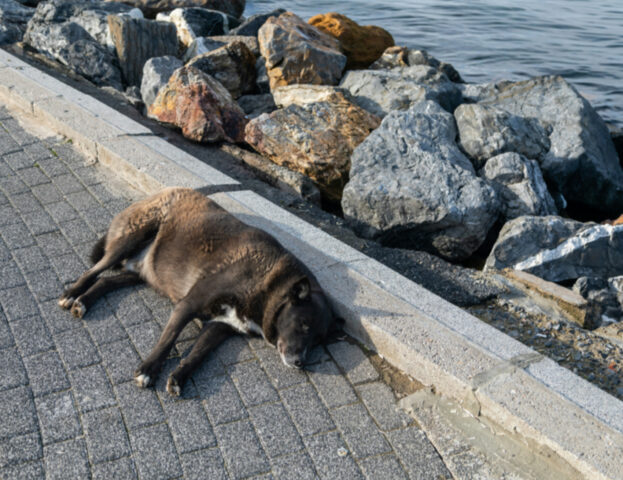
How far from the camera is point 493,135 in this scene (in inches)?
324

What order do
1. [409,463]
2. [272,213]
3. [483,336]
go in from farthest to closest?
[272,213] < [483,336] < [409,463]

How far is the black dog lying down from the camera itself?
4.17 meters

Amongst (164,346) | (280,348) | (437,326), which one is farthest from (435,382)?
(164,346)

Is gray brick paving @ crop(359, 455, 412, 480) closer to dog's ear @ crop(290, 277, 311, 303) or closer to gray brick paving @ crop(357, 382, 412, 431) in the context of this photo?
gray brick paving @ crop(357, 382, 412, 431)

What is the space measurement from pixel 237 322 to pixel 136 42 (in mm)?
8479

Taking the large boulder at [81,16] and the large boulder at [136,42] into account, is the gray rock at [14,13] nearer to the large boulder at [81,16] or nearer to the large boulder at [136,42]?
the large boulder at [81,16]

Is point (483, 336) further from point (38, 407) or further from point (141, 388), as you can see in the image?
point (38, 407)

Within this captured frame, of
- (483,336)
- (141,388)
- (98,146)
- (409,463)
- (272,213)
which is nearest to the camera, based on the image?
(409,463)

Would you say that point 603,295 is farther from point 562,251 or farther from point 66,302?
point 66,302

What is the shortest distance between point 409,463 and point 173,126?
20.0 feet

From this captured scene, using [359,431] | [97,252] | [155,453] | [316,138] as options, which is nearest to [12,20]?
[316,138]

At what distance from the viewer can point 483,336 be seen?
13.6ft

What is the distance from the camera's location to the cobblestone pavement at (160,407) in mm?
3387

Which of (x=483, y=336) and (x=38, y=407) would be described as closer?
(x=38, y=407)
